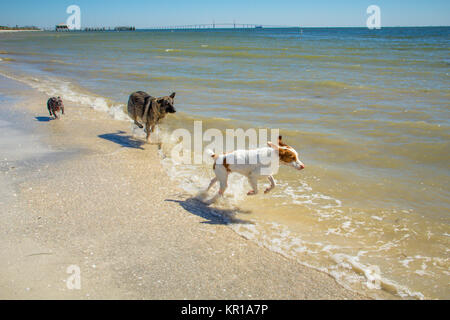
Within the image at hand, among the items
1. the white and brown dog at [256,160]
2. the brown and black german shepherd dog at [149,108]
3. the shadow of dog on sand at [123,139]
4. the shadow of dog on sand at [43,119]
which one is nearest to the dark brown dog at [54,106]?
the shadow of dog on sand at [43,119]

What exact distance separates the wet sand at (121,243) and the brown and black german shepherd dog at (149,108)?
2.05 metres

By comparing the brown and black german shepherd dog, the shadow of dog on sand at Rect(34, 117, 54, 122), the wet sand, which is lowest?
the wet sand

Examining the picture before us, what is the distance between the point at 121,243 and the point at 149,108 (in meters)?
5.40

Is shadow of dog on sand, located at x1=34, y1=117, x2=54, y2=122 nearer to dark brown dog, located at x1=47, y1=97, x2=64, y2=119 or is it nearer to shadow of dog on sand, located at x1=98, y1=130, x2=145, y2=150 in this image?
dark brown dog, located at x1=47, y1=97, x2=64, y2=119

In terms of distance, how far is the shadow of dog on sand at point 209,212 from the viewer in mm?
5547

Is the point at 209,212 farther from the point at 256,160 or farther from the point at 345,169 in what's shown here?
the point at 345,169

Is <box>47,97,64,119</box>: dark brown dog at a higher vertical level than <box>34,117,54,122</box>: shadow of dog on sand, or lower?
higher

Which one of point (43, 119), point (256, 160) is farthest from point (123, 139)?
point (256, 160)

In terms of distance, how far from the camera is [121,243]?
4.66m

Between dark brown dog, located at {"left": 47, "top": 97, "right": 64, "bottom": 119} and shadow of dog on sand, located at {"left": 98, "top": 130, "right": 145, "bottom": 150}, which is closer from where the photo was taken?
shadow of dog on sand, located at {"left": 98, "top": 130, "right": 145, "bottom": 150}

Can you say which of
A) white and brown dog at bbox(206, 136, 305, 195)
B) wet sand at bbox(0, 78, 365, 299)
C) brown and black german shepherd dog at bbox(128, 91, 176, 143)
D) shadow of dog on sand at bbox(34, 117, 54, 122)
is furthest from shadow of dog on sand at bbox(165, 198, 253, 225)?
shadow of dog on sand at bbox(34, 117, 54, 122)

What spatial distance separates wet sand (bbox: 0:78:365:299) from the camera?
3877 mm

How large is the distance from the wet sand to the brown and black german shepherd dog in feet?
6.71

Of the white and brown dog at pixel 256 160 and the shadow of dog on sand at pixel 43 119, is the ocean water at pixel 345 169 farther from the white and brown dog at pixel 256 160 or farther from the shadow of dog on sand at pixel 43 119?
the shadow of dog on sand at pixel 43 119
